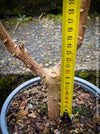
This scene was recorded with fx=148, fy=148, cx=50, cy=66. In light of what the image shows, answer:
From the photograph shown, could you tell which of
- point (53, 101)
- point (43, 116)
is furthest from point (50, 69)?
point (43, 116)

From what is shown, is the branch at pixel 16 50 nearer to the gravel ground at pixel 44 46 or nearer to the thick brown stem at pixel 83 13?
the thick brown stem at pixel 83 13

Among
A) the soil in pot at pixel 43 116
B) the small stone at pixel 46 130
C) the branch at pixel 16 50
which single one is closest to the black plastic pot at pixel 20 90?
the soil in pot at pixel 43 116

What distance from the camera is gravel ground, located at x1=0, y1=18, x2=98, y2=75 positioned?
1.41 meters

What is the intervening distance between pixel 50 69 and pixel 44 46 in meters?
0.88

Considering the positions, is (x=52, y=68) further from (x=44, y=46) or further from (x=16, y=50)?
(x=44, y=46)

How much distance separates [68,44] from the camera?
597 mm

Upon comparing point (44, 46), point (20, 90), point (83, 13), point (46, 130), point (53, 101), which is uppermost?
point (44, 46)

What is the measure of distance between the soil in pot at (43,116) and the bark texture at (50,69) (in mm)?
70

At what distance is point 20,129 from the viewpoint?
2.72 feet

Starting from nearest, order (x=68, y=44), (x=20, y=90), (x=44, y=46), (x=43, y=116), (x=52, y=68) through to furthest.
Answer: (x=68, y=44) → (x=52, y=68) → (x=43, y=116) → (x=20, y=90) → (x=44, y=46)

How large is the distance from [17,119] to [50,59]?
748 mm

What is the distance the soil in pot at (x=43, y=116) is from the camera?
2.71ft

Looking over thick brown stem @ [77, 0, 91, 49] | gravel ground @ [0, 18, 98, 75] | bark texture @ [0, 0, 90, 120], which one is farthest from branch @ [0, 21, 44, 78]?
gravel ground @ [0, 18, 98, 75]

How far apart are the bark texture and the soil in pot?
0.23ft
